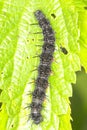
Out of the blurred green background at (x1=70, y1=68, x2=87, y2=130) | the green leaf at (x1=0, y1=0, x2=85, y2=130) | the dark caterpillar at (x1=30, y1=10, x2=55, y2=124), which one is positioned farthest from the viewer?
the blurred green background at (x1=70, y1=68, x2=87, y2=130)

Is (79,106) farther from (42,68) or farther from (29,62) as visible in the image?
(29,62)

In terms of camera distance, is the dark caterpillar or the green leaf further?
the dark caterpillar

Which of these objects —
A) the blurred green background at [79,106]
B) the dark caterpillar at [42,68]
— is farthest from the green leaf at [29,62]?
the blurred green background at [79,106]

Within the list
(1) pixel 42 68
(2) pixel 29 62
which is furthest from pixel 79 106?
(2) pixel 29 62

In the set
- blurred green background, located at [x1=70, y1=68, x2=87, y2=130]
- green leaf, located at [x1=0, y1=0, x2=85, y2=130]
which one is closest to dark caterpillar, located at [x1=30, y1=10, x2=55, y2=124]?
green leaf, located at [x1=0, y1=0, x2=85, y2=130]

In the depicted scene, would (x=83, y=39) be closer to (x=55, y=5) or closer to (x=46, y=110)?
(x=55, y=5)

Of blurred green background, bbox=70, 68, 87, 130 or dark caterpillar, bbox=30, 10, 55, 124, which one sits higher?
blurred green background, bbox=70, 68, 87, 130

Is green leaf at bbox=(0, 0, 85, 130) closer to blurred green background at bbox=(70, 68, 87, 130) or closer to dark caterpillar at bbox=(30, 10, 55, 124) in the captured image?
dark caterpillar at bbox=(30, 10, 55, 124)
